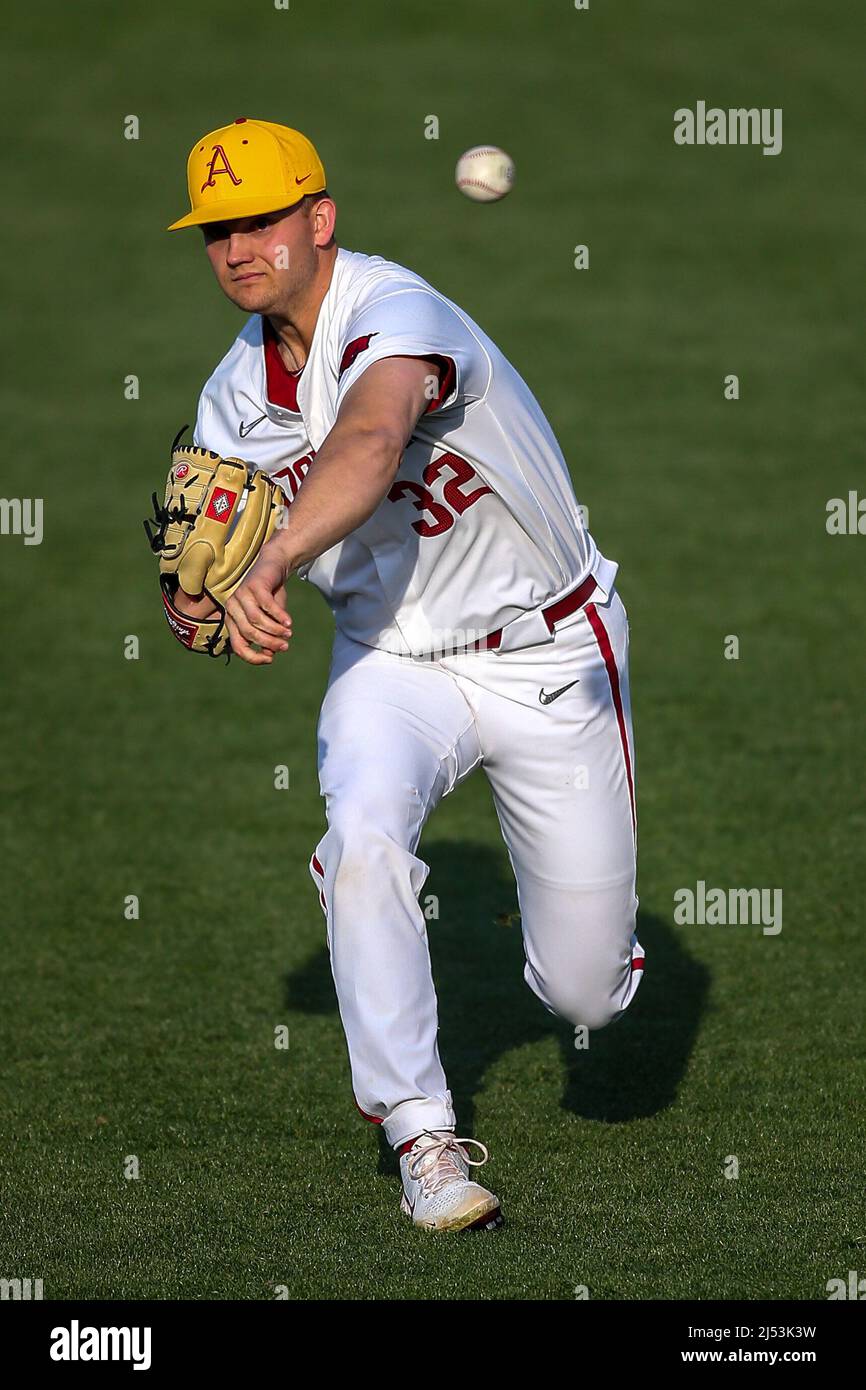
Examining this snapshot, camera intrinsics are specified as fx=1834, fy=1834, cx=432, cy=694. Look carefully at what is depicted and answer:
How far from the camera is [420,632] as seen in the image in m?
5.15

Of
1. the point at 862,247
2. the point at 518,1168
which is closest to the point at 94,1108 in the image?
the point at 518,1168

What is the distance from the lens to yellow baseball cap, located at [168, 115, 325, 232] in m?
4.77

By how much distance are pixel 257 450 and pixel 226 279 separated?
1.72 ft

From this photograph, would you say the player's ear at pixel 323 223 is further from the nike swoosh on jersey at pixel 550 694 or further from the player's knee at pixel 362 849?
the player's knee at pixel 362 849

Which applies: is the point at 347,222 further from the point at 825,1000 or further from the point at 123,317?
the point at 825,1000

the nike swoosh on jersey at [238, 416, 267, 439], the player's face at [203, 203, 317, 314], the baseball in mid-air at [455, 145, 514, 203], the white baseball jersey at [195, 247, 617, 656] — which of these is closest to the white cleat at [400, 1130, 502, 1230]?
the white baseball jersey at [195, 247, 617, 656]

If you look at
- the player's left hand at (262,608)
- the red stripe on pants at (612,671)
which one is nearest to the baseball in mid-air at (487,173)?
the red stripe on pants at (612,671)

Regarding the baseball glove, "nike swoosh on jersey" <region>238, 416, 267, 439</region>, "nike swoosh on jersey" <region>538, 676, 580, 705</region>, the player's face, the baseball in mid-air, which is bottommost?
"nike swoosh on jersey" <region>538, 676, 580, 705</region>

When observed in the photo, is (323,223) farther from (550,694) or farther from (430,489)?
(550,694)

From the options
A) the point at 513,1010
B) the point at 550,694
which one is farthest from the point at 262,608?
the point at 513,1010

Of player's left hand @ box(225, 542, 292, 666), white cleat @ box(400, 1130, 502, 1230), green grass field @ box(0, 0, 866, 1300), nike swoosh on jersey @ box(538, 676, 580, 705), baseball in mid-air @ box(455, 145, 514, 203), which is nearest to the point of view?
player's left hand @ box(225, 542, 292, 666)

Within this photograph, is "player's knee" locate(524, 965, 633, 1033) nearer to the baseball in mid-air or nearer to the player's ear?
the player's ear

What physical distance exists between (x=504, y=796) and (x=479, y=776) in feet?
13.8

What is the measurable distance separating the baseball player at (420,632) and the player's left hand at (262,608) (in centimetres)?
45
